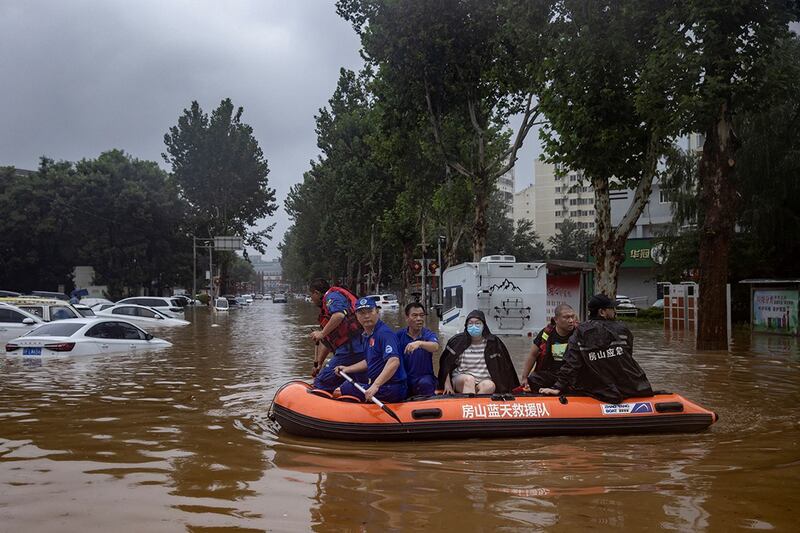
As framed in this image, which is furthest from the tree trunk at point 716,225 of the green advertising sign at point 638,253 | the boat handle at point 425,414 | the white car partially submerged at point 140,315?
the green advertising sign at point 638,253

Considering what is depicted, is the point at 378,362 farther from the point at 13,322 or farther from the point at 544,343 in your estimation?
the point at 13,322

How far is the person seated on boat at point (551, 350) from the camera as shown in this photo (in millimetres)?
8742

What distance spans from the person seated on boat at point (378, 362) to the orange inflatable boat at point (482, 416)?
0.23 meters

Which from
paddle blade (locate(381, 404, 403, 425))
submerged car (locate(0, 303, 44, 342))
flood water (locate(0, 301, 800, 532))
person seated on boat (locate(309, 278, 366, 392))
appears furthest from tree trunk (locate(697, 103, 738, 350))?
submerged car (locate(0, 303, 44, 342))

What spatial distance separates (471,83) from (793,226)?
13431mm

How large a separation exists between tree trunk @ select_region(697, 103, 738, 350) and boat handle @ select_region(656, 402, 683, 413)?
36.9 ft

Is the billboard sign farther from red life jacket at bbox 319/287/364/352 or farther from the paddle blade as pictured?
the paddle blade

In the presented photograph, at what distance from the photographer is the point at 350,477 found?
6281mm

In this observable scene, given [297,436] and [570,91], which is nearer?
[297,436]

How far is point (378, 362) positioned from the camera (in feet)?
26.8

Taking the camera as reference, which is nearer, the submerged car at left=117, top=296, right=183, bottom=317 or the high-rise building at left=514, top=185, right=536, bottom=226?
the submerged car at left=117, top=296, right=183, bottom=317

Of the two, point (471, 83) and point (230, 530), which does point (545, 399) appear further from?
point (471, 83)

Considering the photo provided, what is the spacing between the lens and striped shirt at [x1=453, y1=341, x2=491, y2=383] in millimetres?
8719

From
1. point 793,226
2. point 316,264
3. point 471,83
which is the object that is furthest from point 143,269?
point 793,226
